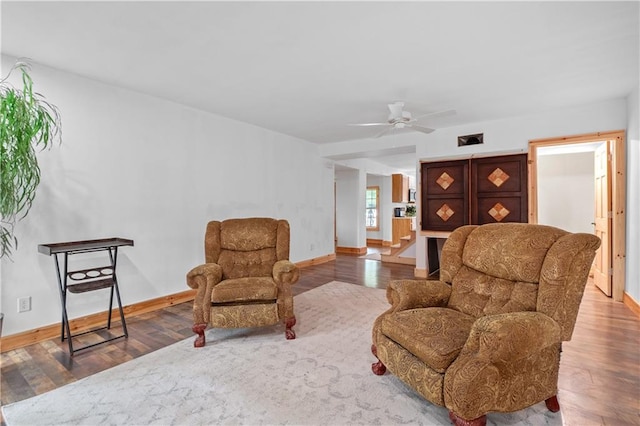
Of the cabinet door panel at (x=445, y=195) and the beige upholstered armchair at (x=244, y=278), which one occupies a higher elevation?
the cabinet door panel at (x=445, y=195)

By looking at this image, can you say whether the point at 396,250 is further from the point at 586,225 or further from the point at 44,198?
the point at 44,198

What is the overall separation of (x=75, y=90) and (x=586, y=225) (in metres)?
7.94

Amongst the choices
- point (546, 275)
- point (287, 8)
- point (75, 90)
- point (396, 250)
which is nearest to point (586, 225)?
point (396, 250)

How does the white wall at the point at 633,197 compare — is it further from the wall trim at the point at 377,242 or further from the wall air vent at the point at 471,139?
the wall trim at the point at 377,242

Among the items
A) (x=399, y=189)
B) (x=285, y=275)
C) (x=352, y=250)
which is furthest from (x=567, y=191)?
(x=285, y=275)

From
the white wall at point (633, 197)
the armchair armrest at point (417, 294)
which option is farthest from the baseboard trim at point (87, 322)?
the white wall at point (633, 197)

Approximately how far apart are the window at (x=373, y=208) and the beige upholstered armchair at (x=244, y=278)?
6.66 meters

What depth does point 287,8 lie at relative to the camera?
206 cm

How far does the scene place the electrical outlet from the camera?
277cm

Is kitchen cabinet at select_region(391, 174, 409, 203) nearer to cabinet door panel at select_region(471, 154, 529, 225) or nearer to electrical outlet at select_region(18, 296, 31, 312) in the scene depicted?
cabinet door panel at select_region(471, 154, 529, 225)

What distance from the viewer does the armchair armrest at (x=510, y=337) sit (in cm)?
147

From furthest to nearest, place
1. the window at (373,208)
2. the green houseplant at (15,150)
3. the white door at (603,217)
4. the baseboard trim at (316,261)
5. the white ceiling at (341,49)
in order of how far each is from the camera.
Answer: the window at (373,208), the baseboard trim at (316,261), the white door at (603,217), the green houseplant at (15,150), the white ceiling at (341,49)

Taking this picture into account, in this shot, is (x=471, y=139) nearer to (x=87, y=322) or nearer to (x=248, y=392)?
(x=248, y=392)

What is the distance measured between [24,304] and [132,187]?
1440mm
